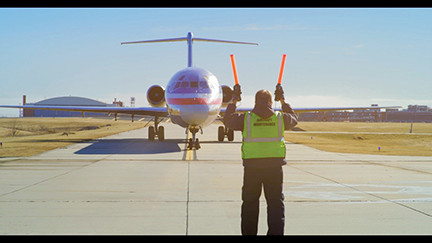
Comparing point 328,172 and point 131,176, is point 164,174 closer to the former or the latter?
point 131,176

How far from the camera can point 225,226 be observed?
6.09 meters

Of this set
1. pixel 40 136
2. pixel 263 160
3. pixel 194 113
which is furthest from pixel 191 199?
pixel 40 136

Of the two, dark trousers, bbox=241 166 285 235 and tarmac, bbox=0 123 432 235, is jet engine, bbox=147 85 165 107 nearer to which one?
tarmac, bbox=0 123 432 235

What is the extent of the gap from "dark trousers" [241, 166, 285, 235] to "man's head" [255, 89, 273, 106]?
0.94 m

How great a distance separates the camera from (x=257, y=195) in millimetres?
5602

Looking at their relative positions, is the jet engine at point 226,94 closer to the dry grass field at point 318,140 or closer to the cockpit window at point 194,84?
the dry grass field at point 318,140

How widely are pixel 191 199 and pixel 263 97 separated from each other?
3.14 m

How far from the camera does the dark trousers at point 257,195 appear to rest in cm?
546

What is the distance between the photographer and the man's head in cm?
578

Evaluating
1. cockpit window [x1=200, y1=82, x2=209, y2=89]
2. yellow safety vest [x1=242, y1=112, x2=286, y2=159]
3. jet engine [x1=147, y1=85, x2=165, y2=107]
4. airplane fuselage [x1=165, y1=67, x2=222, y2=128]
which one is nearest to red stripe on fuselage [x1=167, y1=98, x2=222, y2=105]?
airplane fuselage [x1=165, y1=67, x2=222, y2=128]

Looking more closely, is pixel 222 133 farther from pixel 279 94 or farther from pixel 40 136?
pixel 279 94

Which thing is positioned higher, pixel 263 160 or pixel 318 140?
pixel 263 160
